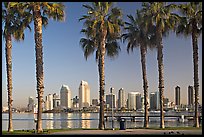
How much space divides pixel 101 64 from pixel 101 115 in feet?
13.0

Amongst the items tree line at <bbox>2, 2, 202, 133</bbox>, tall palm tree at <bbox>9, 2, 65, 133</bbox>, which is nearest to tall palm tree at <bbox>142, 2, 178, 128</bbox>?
tree line at <bbox>2, 2, 202, 133</bbox>

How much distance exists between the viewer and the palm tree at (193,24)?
30781mm

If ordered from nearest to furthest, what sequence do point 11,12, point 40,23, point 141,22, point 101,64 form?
point 40,23 → point 11,12 → point 101,64 → point 141,22

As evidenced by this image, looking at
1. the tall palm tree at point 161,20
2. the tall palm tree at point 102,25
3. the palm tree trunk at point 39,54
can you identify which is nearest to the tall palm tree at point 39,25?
the palm tree trunk at point 39,54

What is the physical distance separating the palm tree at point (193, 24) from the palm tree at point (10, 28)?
485 inches

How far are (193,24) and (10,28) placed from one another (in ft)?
46.8

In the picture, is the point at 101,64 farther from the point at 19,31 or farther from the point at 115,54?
the point at 19,31

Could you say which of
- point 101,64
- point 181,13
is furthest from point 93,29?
point 181,13

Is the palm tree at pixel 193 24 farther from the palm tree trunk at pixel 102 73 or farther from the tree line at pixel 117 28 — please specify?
the palm tree trunk at pixel 102 73

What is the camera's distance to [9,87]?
1097 inches

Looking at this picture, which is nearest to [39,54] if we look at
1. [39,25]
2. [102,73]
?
[39,25]

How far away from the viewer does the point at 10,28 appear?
27.6m

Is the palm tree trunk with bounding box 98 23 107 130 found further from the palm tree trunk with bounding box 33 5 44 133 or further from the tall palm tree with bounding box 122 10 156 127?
the palm tree trunk with bounding box 33 5 44 133

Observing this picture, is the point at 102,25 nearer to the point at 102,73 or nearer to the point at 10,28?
the point at 102,73
